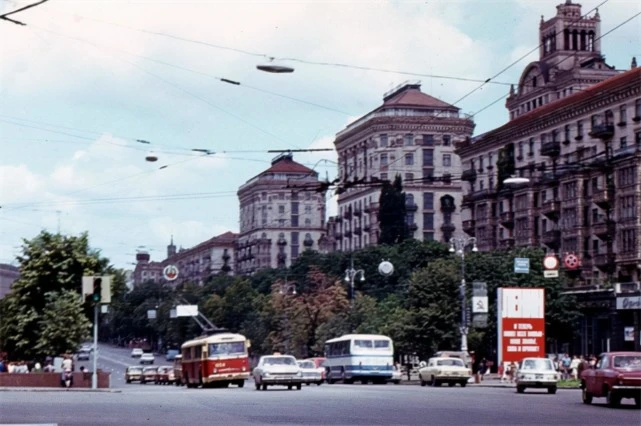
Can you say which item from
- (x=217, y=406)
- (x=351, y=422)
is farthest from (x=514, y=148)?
(x=351, y=422)

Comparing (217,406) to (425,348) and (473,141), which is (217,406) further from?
(473,141)

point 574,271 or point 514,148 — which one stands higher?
point 514,148

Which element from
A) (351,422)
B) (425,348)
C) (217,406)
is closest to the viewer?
(351,422)

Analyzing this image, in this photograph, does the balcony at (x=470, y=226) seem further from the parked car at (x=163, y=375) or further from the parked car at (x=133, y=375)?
the parked car at (x=163, y=375)

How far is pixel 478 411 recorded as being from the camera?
2945cm

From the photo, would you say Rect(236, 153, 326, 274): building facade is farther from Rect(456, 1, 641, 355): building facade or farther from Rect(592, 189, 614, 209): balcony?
Rect(592, 189, 614, 209): balcony

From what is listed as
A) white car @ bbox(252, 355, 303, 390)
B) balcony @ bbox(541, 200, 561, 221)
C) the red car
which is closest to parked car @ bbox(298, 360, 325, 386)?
white car @ bbox(252, 355, 303, 390)

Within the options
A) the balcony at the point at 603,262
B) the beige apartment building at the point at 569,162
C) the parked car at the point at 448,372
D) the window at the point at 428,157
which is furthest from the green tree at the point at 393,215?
the parked car at the point at 448,372

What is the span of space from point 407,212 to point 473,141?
24.6 metres

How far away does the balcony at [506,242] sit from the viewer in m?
113

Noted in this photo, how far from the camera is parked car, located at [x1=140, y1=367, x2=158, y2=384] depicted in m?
89.2

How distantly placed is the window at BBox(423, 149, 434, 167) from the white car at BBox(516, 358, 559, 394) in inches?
4089

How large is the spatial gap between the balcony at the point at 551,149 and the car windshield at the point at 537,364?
57.2 metres

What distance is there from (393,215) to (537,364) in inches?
3518
